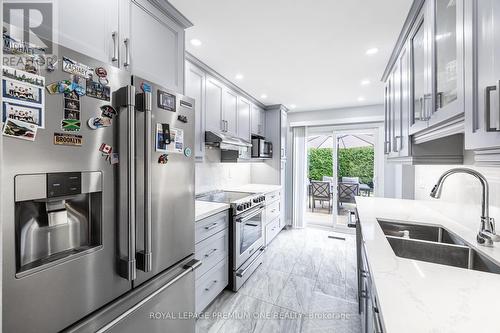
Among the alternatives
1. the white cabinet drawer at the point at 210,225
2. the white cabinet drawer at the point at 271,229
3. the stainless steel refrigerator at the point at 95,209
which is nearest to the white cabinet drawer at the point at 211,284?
the white cabinet drawer at the point at 210,225

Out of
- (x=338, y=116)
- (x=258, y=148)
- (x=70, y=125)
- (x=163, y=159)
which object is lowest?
(x=163, y=159)

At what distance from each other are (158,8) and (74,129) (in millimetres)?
1156

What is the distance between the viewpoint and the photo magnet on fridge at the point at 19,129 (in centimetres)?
69

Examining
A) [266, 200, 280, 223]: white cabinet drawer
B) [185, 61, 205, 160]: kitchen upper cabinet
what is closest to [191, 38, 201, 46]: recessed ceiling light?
[185, 61, 205, 160]: kitchen upper cabinet

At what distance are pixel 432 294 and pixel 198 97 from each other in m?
2.39

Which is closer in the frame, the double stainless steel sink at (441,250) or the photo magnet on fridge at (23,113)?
the photo magnet on fridge at (23,113)

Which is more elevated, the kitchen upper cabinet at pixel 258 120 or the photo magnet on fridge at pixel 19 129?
the kitchen upper cabinet at pixel 258 120

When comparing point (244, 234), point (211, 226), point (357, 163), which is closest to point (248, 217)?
point (244, 234)

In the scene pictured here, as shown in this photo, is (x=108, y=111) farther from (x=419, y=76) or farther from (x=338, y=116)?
(x=338, y=116)

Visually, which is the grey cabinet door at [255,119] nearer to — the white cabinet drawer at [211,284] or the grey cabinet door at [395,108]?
the grey cabinet door at [395,108]

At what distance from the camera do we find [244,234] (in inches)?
100

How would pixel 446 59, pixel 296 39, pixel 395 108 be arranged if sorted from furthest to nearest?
pixel 395 108 → pixel 296 39 → pixel 446 59

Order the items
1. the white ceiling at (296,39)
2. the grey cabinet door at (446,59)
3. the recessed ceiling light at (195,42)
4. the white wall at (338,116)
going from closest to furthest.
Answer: the grey cabinet door at (446,59)
the white ceiling at (296,39)
the recessed ceiling light at (195,42)
the white wall at (338,116)

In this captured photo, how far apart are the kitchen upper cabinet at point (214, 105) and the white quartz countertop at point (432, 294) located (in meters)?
2.08
